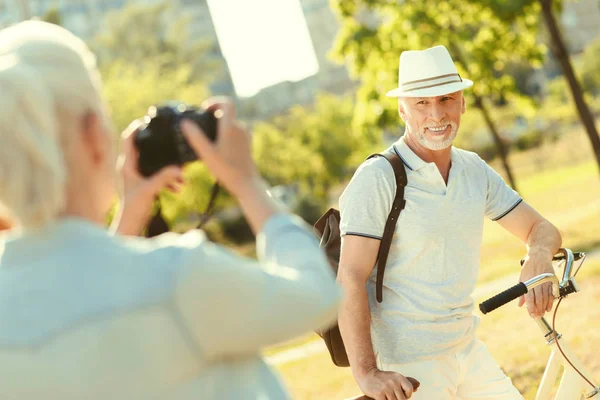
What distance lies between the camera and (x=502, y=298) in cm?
350

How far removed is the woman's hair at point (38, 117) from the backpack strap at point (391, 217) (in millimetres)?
2205

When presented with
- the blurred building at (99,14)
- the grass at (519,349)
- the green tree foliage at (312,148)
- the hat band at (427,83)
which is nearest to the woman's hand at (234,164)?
the hat band at (427,83)

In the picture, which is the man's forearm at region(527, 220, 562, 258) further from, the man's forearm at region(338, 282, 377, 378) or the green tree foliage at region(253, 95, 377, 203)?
the green tree foliage at region(253, 95, 377, 203)

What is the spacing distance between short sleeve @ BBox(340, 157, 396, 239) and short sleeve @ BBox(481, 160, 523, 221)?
585 mm

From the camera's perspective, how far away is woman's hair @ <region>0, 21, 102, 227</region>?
166 centimetres

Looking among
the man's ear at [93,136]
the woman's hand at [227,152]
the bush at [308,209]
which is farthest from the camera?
the bush at [308,209]

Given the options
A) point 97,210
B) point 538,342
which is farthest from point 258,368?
point 538,342

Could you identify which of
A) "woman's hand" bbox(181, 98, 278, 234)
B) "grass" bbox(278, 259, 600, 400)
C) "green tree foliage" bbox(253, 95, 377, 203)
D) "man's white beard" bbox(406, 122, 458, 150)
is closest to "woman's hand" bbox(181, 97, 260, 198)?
"woman's hand" bbox(181, 98, 278, 234)

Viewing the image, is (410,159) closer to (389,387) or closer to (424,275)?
(424,275)

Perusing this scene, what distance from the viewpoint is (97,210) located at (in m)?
1.81

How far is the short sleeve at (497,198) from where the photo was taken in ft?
14.1

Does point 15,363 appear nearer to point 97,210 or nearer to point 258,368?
point 97,210

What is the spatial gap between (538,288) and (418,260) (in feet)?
1.60

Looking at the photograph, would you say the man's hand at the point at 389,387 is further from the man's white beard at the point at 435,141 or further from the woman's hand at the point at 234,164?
the woman's hand at the point at 234,164
